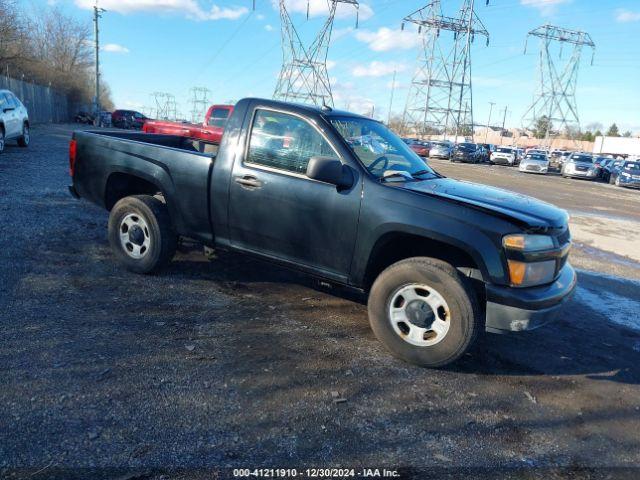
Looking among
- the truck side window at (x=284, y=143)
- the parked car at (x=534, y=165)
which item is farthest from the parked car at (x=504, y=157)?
the truck side window at (x=284, y=143)

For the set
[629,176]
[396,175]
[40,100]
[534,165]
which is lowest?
[396,175]

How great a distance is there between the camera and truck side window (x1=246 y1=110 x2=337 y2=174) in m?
4.08

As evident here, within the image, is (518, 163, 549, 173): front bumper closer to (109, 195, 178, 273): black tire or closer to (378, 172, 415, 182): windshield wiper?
(378, 172, 415, 182): windshield wiper

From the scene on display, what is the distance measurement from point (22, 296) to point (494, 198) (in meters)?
4.14

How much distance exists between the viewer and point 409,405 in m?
3.15

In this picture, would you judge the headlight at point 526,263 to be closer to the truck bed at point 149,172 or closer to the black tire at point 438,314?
the black tire at point 438,314

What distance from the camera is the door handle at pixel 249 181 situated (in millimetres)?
4199

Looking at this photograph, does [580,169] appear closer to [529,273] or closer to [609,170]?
[609,170]

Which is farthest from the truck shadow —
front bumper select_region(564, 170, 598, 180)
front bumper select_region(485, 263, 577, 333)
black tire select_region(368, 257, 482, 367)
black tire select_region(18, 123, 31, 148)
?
front bumper select_region(564, 170, 598, 180)

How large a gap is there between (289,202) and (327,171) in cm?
54

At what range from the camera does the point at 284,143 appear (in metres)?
4.22

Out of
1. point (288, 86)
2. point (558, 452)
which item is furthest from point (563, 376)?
point (288, 86)

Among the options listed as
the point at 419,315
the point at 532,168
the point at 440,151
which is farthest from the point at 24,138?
the point at 440,151

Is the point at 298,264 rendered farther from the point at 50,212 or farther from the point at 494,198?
the point at 50,212
